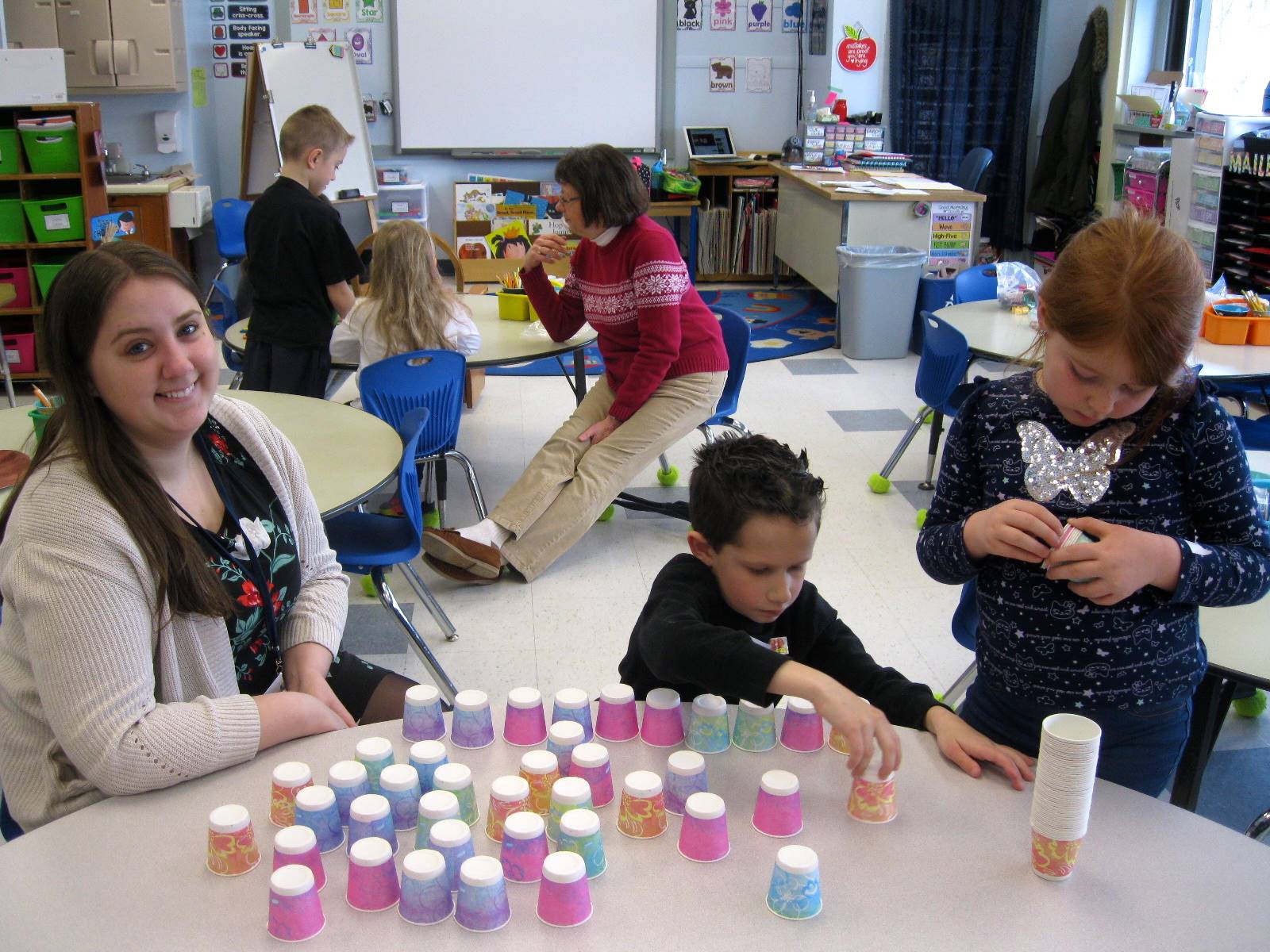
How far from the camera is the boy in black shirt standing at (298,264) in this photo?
3.53m

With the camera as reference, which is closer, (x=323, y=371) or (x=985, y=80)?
(x=323, y=371)

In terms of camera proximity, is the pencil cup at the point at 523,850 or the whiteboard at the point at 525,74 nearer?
the pencil cup at the point at 523,850

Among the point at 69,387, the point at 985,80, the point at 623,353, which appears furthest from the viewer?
the point at 985,80

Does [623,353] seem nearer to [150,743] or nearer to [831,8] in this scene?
[150,743]

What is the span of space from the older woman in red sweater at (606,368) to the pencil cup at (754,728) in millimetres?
2041

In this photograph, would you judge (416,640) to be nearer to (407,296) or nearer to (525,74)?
(407,296)

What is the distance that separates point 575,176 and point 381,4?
16.2 ft

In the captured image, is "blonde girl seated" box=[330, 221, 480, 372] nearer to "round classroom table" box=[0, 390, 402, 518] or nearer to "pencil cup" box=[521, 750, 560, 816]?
"round classroom table" box=[0, 390, 402, 518]

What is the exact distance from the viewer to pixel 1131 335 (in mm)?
1279

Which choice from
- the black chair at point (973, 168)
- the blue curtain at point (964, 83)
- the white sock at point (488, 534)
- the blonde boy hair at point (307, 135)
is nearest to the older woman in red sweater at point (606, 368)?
the white sock at point (488, 534)

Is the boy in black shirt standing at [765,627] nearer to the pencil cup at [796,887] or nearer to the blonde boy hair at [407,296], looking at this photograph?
the pencil cup at [796,887]

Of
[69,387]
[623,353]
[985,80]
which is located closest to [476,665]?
[623,353]

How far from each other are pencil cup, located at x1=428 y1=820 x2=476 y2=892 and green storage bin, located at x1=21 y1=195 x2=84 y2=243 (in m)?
5.02

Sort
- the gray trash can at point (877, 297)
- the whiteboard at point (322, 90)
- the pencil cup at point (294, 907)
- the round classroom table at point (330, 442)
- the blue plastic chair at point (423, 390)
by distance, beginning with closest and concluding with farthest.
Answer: the pencil cup at point (294, 907), the round classroom table at point (330, 442), the blue plastic chair at point (423, 390), the gray trash can at point (877, 297), the whiteboard at point (322, 90)
